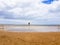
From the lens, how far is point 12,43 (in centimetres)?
166

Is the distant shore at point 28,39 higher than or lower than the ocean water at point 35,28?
lower

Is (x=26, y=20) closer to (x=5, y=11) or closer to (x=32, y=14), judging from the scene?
(x=32, y=14)

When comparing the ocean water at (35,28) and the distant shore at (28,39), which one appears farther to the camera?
the ocean water at (35,28)

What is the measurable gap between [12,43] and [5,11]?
71cm

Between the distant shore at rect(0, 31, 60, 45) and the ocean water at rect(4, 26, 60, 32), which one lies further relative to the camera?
the ocean water at rect(4, 26, 60, 32)

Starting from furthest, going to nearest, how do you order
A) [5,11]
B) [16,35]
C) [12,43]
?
[5,11] < [16,35] < [12,43]

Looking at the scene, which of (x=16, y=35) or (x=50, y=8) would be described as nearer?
(x=16, y=35)

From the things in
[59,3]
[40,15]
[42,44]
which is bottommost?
[42,44]

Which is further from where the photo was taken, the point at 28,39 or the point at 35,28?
the point at 35,28

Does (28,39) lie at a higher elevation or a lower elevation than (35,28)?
lower

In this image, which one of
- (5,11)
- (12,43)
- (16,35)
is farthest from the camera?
(5,11)

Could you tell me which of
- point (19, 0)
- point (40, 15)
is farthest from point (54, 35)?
point (19, 0)

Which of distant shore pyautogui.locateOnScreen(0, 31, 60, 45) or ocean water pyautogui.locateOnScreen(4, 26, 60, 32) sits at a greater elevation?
ocean water pyautogui.locateOnScreen(4, 26, 60, 32)

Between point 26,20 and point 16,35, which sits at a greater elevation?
point 26,20
